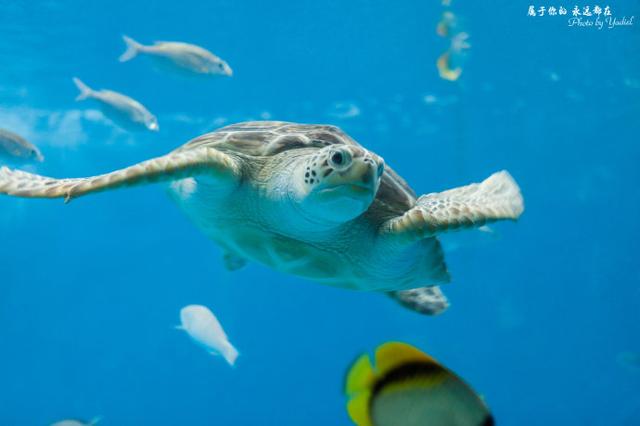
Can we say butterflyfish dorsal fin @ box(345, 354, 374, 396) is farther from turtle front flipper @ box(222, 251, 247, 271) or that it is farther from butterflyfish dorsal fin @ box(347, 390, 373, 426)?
turtle front flipper @ box(222, 251, 247, 271)

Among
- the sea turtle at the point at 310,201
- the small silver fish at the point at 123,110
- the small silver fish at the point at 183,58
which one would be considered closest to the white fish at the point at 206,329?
the small silver fish at the point at 123,110

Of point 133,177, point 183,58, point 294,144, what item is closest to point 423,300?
point 294,144

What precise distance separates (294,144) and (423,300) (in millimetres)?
1565

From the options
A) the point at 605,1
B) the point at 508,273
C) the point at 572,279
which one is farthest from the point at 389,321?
the point at 605,1

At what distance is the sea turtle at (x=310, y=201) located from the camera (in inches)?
86.4

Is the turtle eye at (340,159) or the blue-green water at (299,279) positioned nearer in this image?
the turtle eye at (340,159)

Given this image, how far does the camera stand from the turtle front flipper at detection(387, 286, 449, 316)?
353 cm

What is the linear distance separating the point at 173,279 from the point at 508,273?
1646cm

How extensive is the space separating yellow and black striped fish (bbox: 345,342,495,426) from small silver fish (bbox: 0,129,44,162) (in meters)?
5.66

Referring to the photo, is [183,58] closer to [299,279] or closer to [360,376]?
[360,376]

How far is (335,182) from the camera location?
7.22 ft

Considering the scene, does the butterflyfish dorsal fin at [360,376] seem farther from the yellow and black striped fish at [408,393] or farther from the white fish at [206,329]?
the white fish at [206,329]

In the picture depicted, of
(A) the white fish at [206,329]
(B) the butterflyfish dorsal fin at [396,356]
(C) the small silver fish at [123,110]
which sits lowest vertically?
(B) the butterflyfish dorsal fin at [396,356]

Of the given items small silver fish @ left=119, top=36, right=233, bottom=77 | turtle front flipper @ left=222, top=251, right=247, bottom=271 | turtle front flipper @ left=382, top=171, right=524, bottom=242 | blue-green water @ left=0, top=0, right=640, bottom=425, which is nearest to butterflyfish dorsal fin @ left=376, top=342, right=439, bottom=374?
turtle front flipper @ left=382, top=171, right=524, bottom=242
